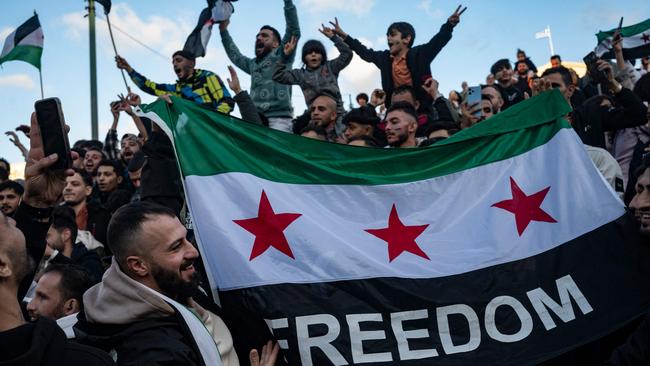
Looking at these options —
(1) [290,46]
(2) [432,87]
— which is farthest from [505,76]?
(1) [290,46]

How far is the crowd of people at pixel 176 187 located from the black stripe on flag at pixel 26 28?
1952 mm

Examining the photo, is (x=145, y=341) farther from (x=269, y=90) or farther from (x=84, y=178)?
(x=269, y=90)

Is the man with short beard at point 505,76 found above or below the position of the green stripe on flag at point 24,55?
below

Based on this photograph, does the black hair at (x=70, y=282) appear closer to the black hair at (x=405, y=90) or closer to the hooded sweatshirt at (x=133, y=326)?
the hooded sweatshirt at (x=133, y=326)

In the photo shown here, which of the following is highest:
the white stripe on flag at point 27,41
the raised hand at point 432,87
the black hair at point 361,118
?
the white stripe on flag at point 27,41

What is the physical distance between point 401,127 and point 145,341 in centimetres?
378

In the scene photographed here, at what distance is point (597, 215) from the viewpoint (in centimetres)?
375

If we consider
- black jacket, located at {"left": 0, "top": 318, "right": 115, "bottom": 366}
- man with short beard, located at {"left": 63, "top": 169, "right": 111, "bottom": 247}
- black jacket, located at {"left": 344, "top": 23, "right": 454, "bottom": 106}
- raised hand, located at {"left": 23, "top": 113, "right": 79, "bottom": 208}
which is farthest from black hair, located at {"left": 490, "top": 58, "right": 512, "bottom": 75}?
black jacket, located at {"left": 0, "top": 318, "right": 115, "bottom": 366}

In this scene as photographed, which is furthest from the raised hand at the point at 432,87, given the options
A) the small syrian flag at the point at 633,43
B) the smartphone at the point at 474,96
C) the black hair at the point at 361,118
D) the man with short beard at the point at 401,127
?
the small syrian flag at the point at 633,43

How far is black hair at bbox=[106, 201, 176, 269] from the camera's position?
121 inches

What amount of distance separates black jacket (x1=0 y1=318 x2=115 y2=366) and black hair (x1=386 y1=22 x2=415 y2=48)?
672 centimetres

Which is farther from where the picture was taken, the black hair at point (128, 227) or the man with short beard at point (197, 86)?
the man with short beard at point (197, 86)

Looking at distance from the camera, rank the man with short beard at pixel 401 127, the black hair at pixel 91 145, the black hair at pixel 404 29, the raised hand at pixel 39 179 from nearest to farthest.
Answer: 1. the raised hand at pixel 39 179
2. the man with short beard at pixel 401 127
3. the black hair at pixel 404 29
4. the black hair at pixel 91 145

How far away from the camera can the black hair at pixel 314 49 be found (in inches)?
322
